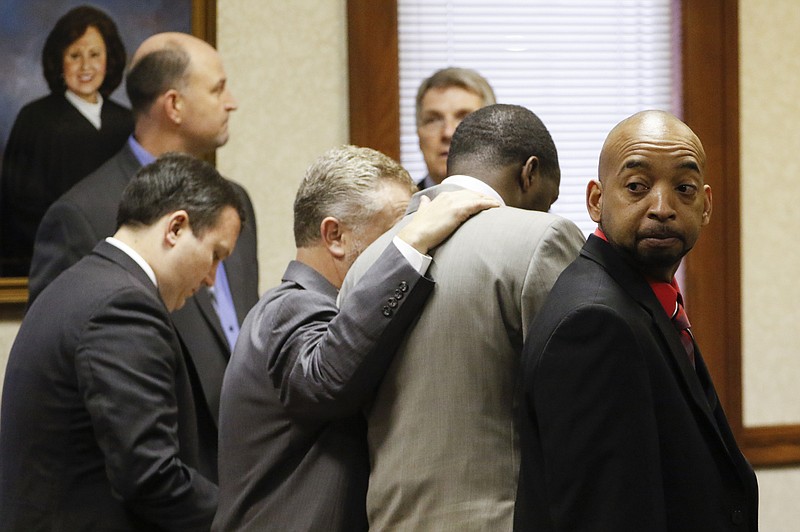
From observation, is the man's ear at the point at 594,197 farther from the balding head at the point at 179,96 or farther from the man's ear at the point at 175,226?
the balding head at the point at 179,96

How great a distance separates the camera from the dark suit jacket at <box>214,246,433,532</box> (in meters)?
1.82

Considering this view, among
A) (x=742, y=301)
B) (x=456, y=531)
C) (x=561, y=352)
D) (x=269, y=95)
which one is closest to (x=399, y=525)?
(x=456, y=531)

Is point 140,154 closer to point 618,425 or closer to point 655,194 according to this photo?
point 655,194

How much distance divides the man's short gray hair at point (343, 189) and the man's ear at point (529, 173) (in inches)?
10.6

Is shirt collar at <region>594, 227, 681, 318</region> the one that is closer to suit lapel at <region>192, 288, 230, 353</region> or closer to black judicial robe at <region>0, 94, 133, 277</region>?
suit lapel at <region>192, 288, 230, 353</region>

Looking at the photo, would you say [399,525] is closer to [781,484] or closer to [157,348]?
[157,348]

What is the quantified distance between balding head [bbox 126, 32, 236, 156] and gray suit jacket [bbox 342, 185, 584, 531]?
1921mm

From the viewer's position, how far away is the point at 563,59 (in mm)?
4520

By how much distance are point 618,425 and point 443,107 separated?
249 cm

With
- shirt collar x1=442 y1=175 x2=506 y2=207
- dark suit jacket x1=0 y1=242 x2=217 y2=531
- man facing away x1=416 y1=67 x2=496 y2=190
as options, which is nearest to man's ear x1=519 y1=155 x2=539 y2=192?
shirt collar x1=442 y1=175 x2=506 y2=207

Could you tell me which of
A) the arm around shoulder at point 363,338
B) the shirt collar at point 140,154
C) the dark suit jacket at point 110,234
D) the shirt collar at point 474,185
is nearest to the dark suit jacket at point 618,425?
the arm around shoulder at point 363,338

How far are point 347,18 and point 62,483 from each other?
2453 mm

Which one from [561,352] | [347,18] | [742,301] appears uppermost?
[347,18]

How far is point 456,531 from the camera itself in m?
1.78
